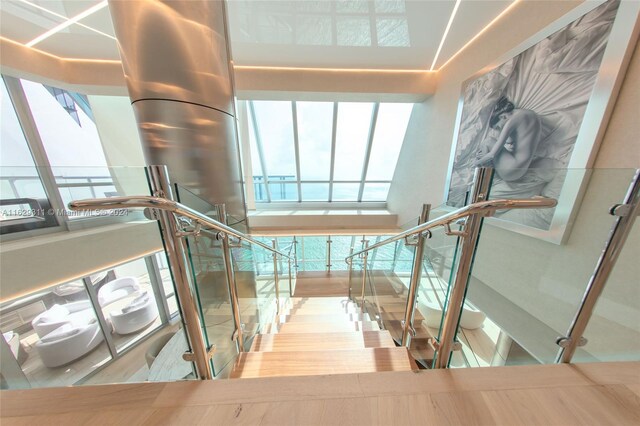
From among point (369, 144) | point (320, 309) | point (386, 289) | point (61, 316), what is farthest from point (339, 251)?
point (61, 316)

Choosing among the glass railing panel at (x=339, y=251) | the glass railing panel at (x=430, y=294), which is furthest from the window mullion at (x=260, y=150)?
the glass railing panel at (x=430, y=294)

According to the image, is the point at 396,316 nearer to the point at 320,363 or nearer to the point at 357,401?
the point at 320,363

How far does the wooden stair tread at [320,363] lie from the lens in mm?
1239

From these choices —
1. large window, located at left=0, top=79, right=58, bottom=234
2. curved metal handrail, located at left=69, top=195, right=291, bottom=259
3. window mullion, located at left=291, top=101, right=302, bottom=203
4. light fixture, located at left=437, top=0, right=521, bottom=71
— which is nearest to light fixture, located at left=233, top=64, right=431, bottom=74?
light fixture, located at left=437, top=0, right=521, bottom=71

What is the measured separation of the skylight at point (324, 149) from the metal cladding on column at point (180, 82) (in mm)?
3479

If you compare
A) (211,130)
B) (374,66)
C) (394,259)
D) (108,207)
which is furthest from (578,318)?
(374,66)

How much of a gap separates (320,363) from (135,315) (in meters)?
5.02

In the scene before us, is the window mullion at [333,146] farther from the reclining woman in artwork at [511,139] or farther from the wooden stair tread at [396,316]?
the wooden stair tread at [396,316]

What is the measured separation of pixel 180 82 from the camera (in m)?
1.55

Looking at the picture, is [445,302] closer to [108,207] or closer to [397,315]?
[397,315]

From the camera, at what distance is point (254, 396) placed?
29.9 inches

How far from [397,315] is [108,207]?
205cm

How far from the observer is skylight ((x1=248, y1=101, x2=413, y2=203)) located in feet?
17.0

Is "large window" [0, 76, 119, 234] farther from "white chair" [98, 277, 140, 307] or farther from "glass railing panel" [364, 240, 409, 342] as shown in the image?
"white chair" [98, 277, 140, 307]
